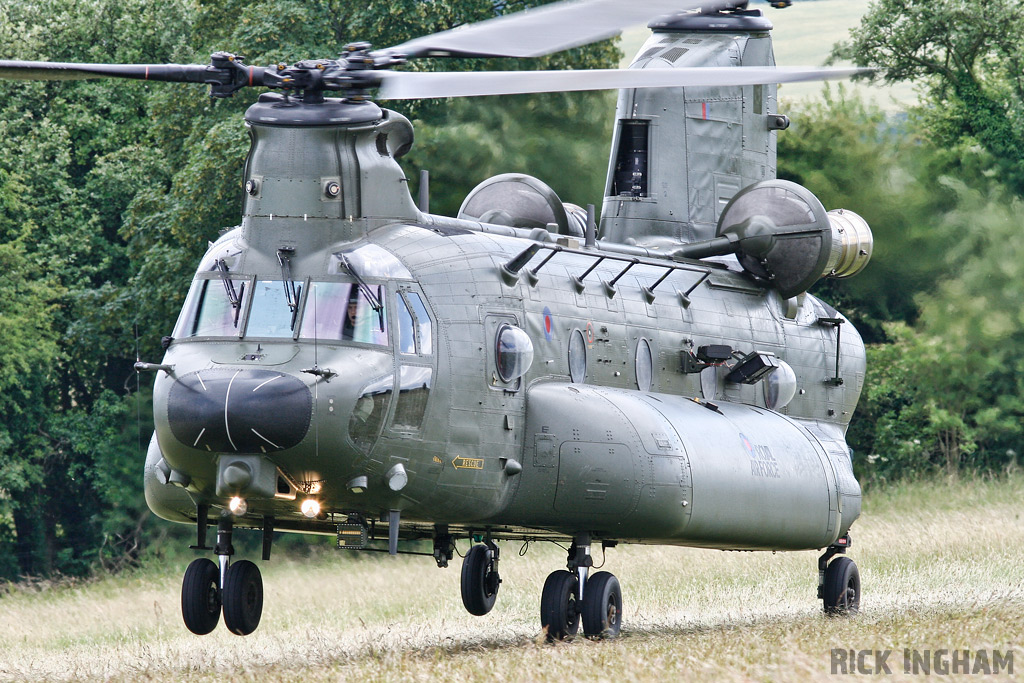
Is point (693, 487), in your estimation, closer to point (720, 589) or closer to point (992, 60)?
point (720, 589)

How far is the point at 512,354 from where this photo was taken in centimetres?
1325

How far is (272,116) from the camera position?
12664 millimetres

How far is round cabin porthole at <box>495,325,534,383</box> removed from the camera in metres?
13.2

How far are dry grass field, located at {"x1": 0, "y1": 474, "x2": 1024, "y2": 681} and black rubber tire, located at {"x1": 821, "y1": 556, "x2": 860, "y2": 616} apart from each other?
0.30 metres

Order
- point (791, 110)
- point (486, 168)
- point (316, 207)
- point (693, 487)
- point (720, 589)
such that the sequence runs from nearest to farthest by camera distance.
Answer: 1. point (316, 207)
2. point (693, 487)
3. point (720, 589)
4. point (486, 168)
5. point (791, 110)

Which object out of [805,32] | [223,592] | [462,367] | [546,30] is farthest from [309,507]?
[805,32]

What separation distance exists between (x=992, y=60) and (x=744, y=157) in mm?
20376

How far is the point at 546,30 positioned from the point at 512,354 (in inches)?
107

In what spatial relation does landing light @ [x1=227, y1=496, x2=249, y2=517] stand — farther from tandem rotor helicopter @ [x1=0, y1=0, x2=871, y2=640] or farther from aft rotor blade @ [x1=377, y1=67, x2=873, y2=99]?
aft rotor blade @ [x1=377, y1=67, x2=873, y2=99]

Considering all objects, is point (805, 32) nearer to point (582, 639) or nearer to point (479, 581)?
point (479, 581)

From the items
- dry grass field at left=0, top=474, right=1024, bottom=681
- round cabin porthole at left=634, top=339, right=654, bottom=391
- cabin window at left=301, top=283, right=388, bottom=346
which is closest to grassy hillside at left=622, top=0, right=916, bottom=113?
dry grass field at left=0, top=474, right=1024, bottom=681

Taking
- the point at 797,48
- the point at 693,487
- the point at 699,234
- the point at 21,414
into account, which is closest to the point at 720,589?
the point at 699,234

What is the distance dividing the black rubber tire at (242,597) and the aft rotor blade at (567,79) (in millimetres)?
4213
